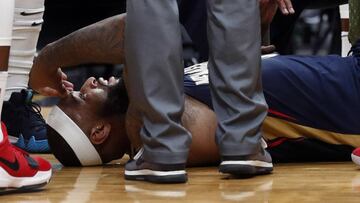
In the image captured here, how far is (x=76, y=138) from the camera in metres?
2.08

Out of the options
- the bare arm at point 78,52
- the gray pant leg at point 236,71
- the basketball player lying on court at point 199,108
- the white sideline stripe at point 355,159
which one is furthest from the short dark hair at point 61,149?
the white sideline stripe at point 355,159

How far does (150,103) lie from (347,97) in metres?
0.57

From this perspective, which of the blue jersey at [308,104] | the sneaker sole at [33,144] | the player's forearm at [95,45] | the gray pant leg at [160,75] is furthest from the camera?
the sneaker sole at [33,144]

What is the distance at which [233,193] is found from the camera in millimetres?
1583

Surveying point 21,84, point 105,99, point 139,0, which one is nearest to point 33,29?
point 21,84

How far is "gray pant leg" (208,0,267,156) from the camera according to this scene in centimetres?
171

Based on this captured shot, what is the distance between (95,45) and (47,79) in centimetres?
24

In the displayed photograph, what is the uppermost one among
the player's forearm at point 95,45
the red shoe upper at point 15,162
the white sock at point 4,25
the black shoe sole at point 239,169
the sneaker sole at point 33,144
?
the white sock at point 4,25

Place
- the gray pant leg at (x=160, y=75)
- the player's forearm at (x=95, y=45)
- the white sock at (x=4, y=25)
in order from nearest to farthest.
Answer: the white sock at (x=4, y=25)
the gray pant leg at (x=160, y=75)
the player's forearm at (x=95, y=45)

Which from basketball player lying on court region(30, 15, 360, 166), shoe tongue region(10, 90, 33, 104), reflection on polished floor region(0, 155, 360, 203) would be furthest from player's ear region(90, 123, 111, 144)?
shoe tongue region(10, 90, 33, 104)

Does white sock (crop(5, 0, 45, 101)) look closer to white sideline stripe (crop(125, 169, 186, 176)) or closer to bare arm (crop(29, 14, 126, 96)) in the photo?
bare arm (crop(29, 14, 126, 96))

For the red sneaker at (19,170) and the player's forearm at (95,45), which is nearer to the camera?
the red sneaker at (19,170)

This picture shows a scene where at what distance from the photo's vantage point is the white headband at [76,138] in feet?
6.84

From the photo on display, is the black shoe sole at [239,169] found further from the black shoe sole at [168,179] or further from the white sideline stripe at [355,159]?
the white sideline stripe at [355,159]
